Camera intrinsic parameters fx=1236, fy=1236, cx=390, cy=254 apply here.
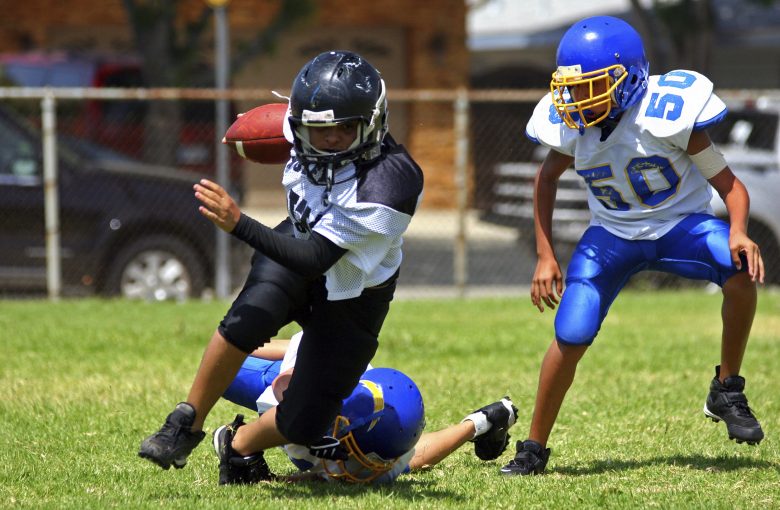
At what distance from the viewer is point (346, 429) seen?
4.45 meters

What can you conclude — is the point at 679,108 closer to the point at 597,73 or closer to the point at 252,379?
the point at 597,73

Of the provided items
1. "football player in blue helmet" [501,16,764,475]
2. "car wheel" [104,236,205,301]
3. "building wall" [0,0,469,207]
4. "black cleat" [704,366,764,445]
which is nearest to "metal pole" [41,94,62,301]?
"car wheel" [104,236,205,301]

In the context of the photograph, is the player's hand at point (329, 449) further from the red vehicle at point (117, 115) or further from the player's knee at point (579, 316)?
the red vehicle at point (117, 115)

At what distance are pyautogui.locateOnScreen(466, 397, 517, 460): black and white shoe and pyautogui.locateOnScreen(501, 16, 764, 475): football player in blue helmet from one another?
0.33 feet

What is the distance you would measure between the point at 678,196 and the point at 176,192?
6003mm

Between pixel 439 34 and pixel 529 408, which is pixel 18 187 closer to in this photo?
pixel 529 408

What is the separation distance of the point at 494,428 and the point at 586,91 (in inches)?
53.4

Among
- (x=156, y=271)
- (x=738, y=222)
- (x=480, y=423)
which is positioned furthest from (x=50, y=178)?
(x=738, y=222)

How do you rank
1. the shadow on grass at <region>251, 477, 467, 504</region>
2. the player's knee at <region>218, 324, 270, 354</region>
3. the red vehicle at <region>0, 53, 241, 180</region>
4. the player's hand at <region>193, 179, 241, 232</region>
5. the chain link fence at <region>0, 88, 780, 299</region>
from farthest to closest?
the red vehicle at <region>0, 53, 241, 180</region> < the chain link fence at <region>0, 88, 780, 299</region> < the shadow on grass at <region>251, 477, 467, 504</region> < the player's knee at <region>218, 324, 270, 354</region> < the player's hand at <region>193, 179, 241, 232</region>

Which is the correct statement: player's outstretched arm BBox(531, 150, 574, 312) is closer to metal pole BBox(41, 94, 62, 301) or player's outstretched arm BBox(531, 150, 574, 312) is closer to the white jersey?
the white jersey

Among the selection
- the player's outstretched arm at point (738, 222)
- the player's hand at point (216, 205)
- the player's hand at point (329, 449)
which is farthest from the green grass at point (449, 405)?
the player's hand at point (216, 205)

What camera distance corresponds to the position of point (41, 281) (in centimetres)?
1034

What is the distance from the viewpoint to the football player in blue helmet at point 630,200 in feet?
15.4

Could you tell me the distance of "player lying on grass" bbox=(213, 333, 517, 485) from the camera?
14.6 feet
